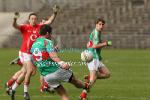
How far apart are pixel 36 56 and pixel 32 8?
38.8m

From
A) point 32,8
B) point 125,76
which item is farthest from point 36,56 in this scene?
point 32,8

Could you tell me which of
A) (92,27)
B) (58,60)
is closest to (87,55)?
(58,60)

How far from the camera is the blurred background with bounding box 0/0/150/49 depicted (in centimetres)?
4375

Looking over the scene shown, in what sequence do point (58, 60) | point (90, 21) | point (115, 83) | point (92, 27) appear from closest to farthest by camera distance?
point (58, 60) < point (115, 83) < point (92, 27) < point (90, 21)

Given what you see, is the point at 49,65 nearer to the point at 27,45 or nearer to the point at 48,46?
the point at 48,46

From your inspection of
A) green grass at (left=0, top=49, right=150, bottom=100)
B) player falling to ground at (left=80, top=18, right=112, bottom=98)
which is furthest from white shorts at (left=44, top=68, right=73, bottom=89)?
player falling to ground at (left=80, top=18, right=112, bottom=98)

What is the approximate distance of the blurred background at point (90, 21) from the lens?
43750 mm

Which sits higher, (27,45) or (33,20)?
(33,20)

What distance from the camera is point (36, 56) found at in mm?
14297

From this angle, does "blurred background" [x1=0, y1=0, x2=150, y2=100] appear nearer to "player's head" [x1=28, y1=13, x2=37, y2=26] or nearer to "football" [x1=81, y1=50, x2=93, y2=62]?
"player's head" [x1=28, y1=13, x2=37, y2=26]

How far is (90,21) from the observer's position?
48.2 m

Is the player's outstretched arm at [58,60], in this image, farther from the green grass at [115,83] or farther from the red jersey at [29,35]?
the red jersey at [29,35]

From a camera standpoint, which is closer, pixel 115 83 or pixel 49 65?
pixel 49 65

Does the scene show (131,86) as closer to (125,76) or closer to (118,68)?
(125,76)
